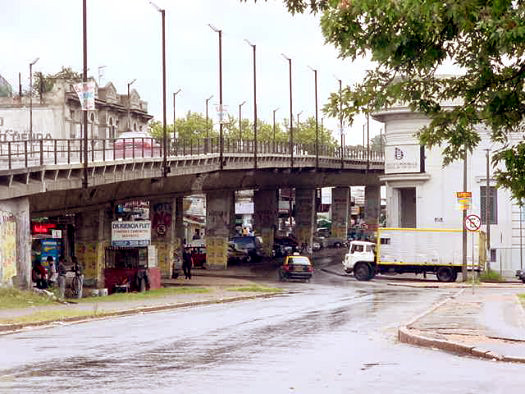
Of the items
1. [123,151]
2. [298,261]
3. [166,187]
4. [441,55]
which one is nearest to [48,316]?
[441,55]

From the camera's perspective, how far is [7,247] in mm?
42969

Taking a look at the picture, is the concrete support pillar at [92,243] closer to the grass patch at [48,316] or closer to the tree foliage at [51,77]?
→ the grass patch at [48,316]

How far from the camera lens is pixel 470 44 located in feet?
52.4

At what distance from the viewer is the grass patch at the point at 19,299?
125ft

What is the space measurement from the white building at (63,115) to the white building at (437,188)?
27.7 metres

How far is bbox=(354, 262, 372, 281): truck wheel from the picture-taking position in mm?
68750

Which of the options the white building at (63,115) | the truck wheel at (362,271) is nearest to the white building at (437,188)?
the truck wheel at (362,271)

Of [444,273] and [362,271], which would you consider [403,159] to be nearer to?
[362,271]

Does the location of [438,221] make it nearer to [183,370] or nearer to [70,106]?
[70,106]

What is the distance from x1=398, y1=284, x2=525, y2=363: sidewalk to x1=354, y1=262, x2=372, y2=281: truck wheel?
3201 cm

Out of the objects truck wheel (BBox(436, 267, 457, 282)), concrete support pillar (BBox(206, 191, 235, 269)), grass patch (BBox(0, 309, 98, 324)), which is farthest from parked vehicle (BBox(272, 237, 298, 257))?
grass patch (BBox(0, 309, 98, 324))

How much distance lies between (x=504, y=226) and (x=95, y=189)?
30.9 metres

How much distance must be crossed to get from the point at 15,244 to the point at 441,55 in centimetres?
3108

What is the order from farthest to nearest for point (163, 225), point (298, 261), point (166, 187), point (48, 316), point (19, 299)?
1. point (163, 225)
2. point (166, 187)
3. point (298, 261)
4. point (19, 299)
5. point (48, 316)
